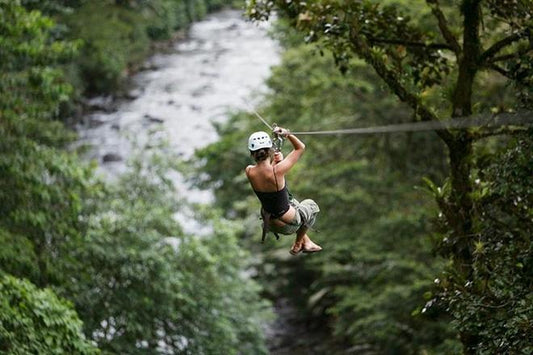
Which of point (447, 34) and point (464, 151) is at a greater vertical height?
point (447, 34)

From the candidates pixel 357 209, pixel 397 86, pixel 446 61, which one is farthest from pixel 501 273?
pixel 357 209

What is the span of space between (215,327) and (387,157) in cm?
580

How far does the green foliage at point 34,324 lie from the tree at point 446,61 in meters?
3.35

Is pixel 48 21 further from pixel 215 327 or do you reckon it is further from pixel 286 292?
pixel 286 292

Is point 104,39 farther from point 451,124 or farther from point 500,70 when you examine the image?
point 451,124

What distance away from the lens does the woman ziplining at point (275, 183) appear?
5.21 m

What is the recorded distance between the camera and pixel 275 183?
5352mm

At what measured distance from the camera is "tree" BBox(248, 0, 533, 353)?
6.42 meters

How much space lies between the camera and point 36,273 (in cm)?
1002

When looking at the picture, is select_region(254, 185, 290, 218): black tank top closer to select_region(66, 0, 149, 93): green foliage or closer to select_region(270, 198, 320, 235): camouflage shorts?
select_region(270, 198, 320, 235): camouflage shorts

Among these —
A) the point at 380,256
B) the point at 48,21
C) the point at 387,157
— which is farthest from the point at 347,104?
the point at 48,21

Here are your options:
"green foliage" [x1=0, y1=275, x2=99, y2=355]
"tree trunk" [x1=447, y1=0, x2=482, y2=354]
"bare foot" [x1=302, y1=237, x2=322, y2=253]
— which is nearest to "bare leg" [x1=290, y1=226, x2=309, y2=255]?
"bare foot" [x1=302, y1=237, x2=322, y2=253]

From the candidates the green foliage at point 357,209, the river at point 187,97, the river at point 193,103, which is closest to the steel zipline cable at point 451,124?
the green foliage at point 357,209

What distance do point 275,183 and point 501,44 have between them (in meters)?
2.53
